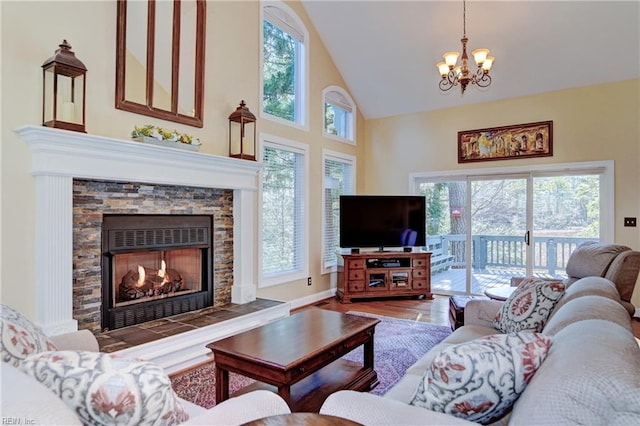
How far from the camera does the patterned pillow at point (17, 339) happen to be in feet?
4.06

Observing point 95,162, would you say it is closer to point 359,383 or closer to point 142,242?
point 142,242

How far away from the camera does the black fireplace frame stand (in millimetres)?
3160

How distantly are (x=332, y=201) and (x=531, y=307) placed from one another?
3.90m

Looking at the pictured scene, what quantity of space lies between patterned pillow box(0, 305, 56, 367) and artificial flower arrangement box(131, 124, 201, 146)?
2.05 metres

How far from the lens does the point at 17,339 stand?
4.26 feet

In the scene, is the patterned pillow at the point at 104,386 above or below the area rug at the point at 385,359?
above

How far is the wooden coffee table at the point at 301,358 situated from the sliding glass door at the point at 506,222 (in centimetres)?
357

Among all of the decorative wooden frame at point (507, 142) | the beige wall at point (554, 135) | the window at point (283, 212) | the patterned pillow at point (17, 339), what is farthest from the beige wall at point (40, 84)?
the decorative wooden frame at point (507, 142)

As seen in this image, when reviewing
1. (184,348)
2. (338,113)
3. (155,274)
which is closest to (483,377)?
(184,348)

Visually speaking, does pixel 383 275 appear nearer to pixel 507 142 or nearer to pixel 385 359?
pixel 385 359

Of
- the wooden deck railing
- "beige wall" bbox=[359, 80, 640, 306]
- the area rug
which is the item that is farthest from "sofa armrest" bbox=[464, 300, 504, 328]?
"beige wall" bbox=[359, 80, 640, 306]

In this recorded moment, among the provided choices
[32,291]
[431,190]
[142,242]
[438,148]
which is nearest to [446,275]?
[431,190]

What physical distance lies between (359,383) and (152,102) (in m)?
2.98

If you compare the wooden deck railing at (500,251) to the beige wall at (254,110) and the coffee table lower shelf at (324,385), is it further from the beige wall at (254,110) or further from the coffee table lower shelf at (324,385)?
the coffee table lower shelf at (324,385)
